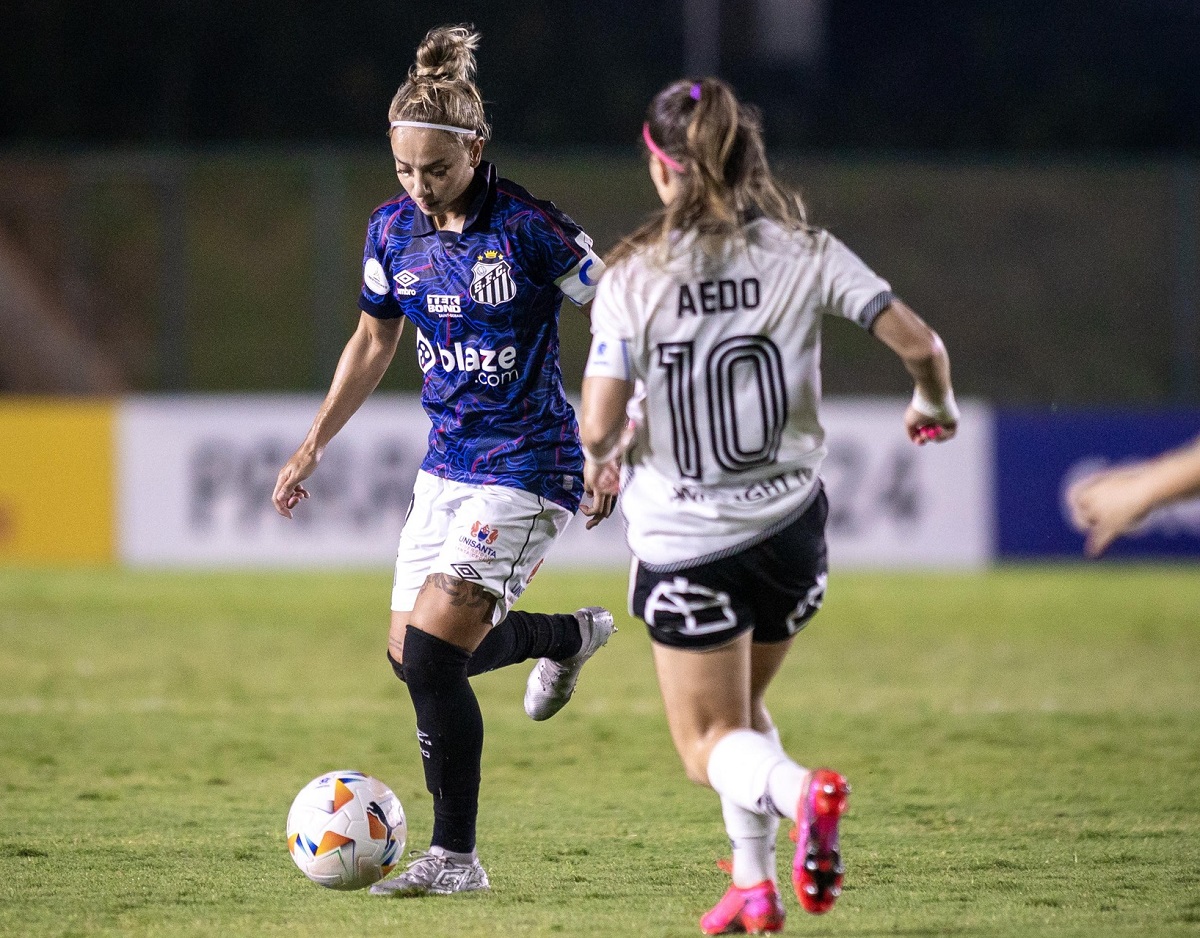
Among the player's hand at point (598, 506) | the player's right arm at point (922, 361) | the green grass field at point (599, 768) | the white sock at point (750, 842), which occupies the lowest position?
the green grass field at point (599, 768)

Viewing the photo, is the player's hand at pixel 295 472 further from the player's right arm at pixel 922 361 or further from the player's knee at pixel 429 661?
the player's right arm at pixel 922 361

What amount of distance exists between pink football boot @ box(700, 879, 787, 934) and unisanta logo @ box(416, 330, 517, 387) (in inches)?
61.8

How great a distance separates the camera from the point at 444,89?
4672 millimetres

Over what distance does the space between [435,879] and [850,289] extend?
196cm

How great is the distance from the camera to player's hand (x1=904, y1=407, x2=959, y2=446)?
12.7 ft

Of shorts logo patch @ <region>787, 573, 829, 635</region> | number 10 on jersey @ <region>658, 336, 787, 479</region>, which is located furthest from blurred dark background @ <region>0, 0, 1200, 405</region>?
number 10 on jersey @ <region>658, 336, 787, 479</region>

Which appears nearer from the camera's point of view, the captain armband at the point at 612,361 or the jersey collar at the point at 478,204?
the captain armband at the point at 612,361

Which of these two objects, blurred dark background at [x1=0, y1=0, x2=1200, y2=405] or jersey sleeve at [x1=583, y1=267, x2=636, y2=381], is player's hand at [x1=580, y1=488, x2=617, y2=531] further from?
blurred dark background at [x1=0, y1=0, x2=1200, y2=405]

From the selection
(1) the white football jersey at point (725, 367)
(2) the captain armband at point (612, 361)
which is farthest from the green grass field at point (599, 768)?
(2) the captain armband at point (612, 361)

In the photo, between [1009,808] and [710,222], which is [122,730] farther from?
[710,222]

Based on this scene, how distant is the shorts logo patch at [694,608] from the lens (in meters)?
3.90

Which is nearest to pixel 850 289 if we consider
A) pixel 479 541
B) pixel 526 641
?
pixel 479 541

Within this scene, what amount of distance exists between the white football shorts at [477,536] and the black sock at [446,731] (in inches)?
7.7

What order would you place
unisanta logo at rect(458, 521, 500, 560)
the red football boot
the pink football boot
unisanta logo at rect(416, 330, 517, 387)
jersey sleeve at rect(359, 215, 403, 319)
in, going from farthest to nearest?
jersey sleeve at rect(359, 215, 403, 319) → unisanta logo at rect(416, 330, 517, 387) → unisanta logo at rect(458, 521, 500, 560) → the pink football boot → the red football boot
